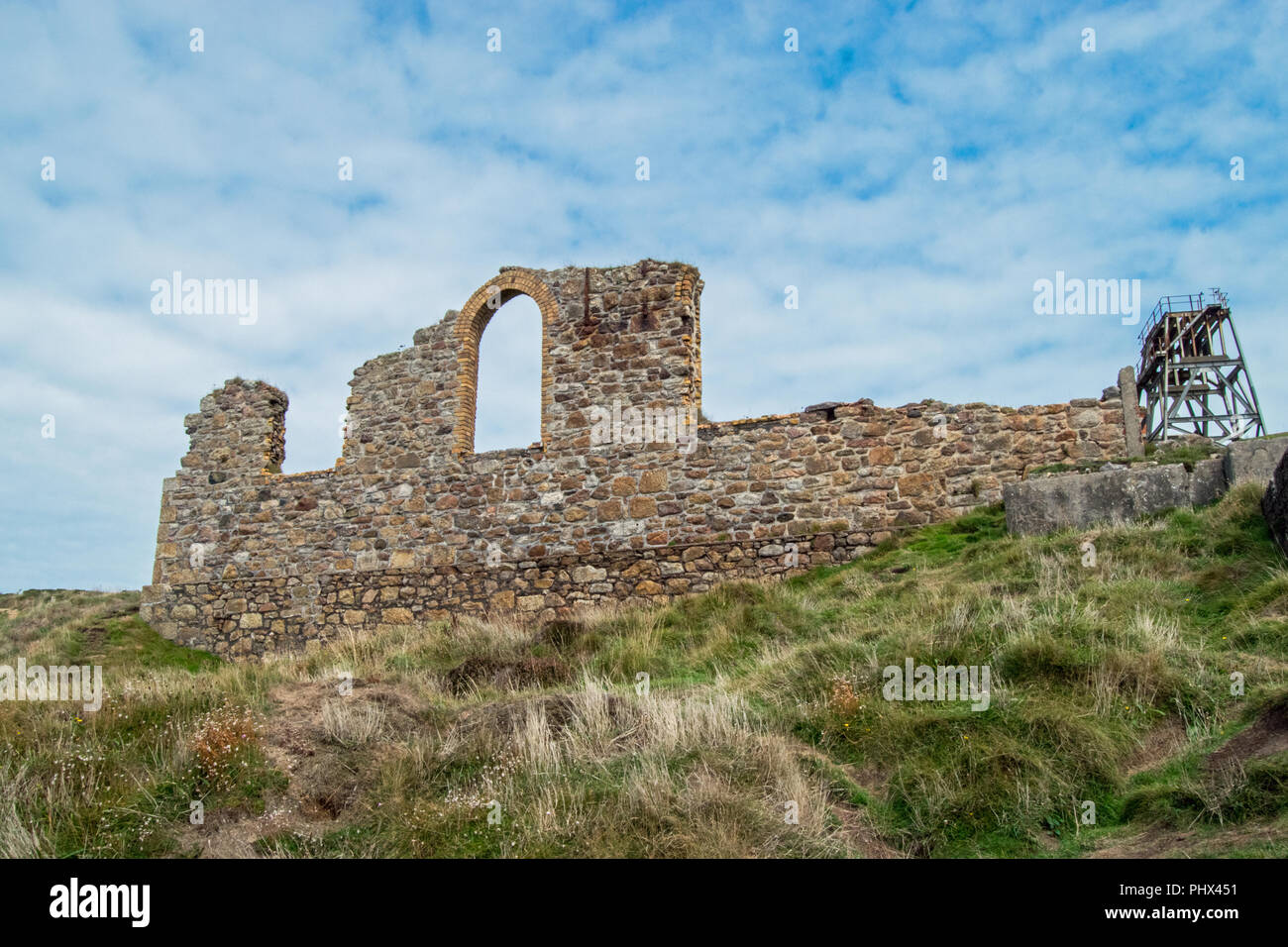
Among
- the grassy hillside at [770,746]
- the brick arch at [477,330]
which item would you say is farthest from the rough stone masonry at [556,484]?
the grassy hillside at [770,746]

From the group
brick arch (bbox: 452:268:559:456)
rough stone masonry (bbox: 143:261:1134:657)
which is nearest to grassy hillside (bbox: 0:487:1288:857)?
rough stone masonry (bbox: 143:261:1134:657)

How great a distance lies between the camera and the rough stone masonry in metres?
12.6

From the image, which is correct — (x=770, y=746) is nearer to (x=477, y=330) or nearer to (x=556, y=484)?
(x=556, y=484)

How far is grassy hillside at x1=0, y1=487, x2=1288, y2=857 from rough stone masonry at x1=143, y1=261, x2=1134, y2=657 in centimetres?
351

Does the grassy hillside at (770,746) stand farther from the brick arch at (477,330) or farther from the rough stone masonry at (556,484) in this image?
the brick arch at (477,330)

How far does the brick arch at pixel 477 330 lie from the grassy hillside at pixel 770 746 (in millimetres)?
6143

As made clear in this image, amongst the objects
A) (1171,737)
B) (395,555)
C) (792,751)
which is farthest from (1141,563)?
(395,555)

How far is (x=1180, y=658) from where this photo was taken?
21.3 ft

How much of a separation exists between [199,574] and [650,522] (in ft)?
26.7

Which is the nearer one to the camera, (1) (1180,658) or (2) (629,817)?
(2) (629,817)

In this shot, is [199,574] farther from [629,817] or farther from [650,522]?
[629,817]

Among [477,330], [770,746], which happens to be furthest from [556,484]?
[770,746]

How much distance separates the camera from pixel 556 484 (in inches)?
551

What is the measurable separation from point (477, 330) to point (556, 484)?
120 inches
